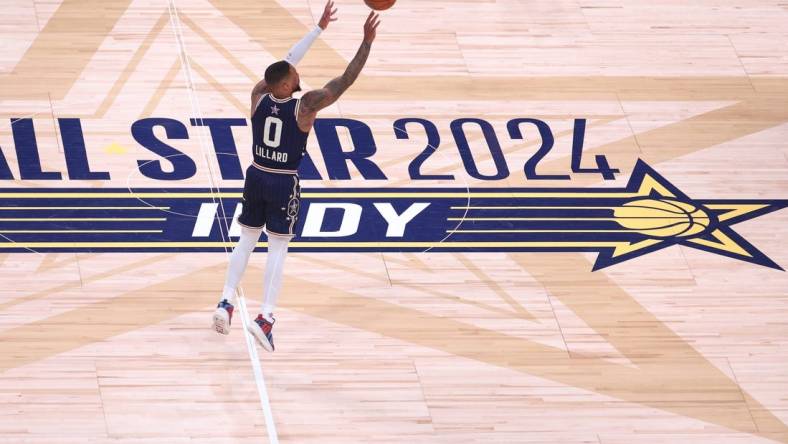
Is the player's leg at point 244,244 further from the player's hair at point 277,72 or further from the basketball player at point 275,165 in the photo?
the player's hair at point 277,72

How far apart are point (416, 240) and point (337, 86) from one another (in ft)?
8.42

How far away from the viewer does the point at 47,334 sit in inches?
400

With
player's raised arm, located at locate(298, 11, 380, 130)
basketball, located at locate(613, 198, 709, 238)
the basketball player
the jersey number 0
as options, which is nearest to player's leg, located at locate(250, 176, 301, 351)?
the basketball player

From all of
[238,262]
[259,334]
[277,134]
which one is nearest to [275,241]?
[238,262]

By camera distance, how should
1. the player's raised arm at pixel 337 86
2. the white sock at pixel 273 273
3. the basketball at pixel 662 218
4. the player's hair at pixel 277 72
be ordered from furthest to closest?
1. the basketball at pixel 662 218
2. the white sock at pixel 273 273
3. the player's hair at pixel 277 72
4. the player's raised arm at pixel 337 86

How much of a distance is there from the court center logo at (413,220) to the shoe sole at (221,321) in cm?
152

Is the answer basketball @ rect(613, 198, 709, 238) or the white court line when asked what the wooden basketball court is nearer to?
the white court line

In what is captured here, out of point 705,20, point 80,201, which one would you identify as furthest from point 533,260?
point 705,20

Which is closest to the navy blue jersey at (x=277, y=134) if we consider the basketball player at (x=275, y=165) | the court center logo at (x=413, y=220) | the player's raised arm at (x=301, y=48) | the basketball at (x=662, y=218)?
the basketball player at (x=275, y=165)

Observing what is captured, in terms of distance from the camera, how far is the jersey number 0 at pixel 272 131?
9.61m

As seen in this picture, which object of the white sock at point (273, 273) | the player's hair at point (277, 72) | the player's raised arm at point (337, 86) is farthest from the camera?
the white sock at point (273, 273)

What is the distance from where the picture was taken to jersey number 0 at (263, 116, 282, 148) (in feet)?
31.5

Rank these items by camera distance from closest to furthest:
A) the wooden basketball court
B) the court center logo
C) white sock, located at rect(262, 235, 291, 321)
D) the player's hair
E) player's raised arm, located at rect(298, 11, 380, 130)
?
player's raised arm, located at rect(298, 11, 380, 130)
the player's hair
the wooden basketball court
white sock, located at rect(262, 235, 291, 321)
the court center logo

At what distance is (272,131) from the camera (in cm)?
964
